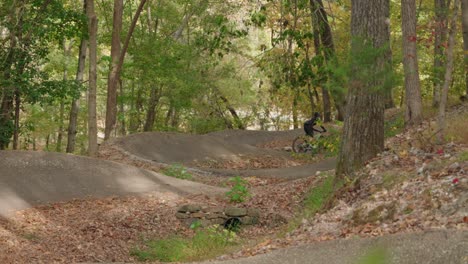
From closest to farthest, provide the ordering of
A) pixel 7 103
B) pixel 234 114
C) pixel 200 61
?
pixel 7 103
pixel 200 61
pixel 234 114

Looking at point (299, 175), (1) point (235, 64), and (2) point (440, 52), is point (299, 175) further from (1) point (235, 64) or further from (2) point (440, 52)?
(1) point (235, 64)

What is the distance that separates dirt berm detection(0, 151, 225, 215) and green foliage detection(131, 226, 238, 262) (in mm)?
3026

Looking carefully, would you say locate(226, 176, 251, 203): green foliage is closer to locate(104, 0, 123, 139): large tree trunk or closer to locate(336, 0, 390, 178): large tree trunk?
locate(336, 0, 390, 178): large tree trunk

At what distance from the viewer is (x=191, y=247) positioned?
1100 centimetres

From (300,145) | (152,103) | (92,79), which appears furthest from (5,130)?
(152,103)

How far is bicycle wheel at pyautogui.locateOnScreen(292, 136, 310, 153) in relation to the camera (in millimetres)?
25234

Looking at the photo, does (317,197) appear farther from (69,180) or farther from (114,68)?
(114,68)

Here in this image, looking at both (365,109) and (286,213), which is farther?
(286,213)

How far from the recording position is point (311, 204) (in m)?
13.3

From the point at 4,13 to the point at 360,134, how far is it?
15.1 metres

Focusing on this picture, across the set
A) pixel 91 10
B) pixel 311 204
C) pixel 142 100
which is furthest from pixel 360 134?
pixel 142 100

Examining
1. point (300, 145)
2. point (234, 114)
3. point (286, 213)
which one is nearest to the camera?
point (286, 213)

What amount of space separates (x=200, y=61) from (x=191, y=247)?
28.2 m

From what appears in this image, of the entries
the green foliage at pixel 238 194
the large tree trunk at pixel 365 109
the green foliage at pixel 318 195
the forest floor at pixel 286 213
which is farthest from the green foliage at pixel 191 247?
the large tree trunk at pixel 365 109
